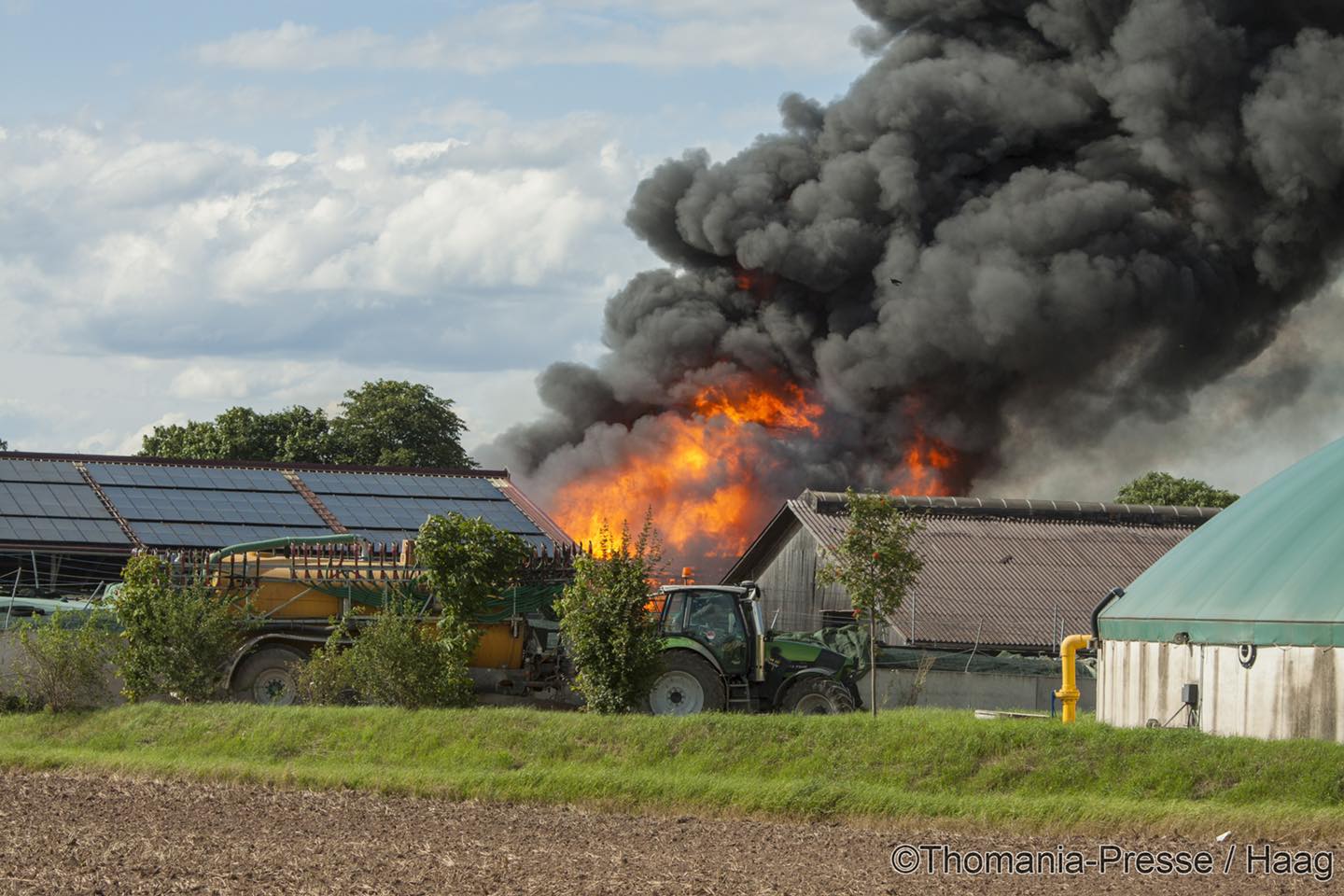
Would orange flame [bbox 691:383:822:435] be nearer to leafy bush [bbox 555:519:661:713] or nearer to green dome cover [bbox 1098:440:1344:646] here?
green dome cover [bbox 1098:440:1344:646]

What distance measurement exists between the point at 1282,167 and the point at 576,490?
80.1ft

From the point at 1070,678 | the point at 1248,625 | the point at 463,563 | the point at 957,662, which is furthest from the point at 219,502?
the point at 1248,625

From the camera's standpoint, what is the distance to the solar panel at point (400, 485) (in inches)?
2012

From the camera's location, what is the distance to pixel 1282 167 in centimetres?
5347

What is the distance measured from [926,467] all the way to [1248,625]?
31.1 meters

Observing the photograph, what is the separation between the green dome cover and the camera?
2653 centimetres

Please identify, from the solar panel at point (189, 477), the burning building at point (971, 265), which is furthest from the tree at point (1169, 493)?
the solar panel at point (189, 477)

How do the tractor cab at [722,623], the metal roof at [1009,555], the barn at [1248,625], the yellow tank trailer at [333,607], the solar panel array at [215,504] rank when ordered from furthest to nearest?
the solar panel array at [215,504], the metal roof at [1009,555], the yellow tank trailer at [333,607], the tractor cab at [722,623], the barn at [1248,625]

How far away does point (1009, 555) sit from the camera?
49500 millimetres

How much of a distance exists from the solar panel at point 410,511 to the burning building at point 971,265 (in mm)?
6405

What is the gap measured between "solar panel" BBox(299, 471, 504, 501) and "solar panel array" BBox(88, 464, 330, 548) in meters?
1.12

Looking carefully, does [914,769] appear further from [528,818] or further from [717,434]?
[717,434]

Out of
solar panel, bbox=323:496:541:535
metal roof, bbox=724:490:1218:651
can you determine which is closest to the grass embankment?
metal roof, bbox=724:490:1218:651

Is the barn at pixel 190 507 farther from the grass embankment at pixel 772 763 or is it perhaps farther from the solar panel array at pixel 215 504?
the grass embankment at pixel 772 763
